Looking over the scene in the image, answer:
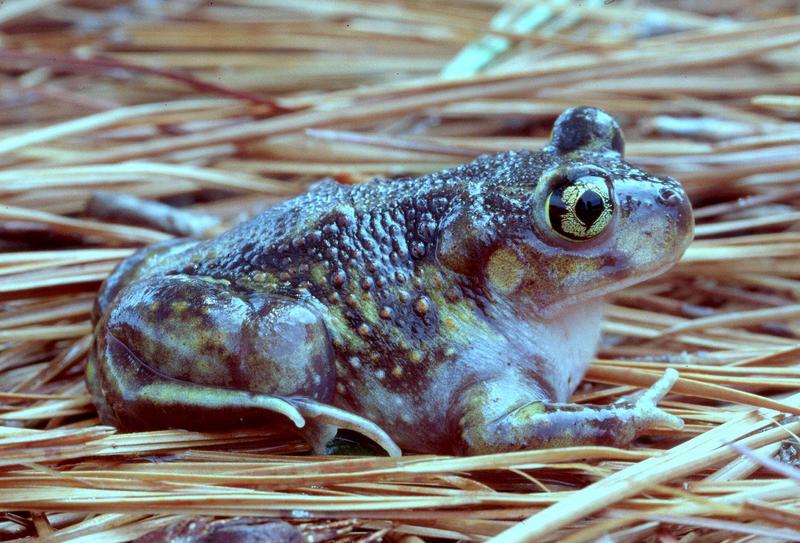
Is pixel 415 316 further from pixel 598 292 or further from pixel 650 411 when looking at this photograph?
pixel 650 411

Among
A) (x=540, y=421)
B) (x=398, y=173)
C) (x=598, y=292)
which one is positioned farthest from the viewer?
(x=398, y=173)

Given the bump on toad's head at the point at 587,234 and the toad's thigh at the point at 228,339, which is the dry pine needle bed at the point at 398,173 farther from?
the bump on toad's head at the point at 587,234

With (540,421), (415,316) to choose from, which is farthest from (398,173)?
(540,421)

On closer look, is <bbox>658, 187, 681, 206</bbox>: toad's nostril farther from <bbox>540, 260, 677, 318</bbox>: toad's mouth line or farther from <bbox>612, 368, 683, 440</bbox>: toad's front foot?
<bbox>612, 368, 683, 440</bbox>: toad's front foot

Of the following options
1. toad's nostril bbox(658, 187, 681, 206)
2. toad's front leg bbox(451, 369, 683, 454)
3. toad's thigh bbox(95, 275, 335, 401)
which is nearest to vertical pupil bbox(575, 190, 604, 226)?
toad's nostril bbox(658, 187, 681, 206)

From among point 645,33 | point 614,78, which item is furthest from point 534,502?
point 645,33

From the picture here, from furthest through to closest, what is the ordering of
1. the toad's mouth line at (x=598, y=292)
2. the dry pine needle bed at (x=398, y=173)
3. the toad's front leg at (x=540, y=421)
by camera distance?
the toad's mouth line at (x=598, y=292) < the toad's front leg at (x=540, y=421) < the dry pine needle bed at (x=398, y=173)

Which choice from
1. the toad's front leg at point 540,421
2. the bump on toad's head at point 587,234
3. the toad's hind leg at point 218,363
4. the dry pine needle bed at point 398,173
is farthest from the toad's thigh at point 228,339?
the bump on toad's head at point 587,234
